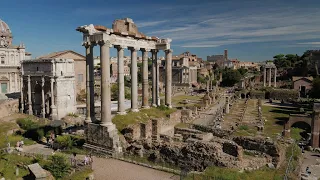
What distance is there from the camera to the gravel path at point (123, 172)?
1207 cm

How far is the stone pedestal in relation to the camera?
49.6 ft

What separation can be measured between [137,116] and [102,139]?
456 cm

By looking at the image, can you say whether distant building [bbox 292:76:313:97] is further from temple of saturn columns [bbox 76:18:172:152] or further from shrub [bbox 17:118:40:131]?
shrub [bbox 17:118:40:131]

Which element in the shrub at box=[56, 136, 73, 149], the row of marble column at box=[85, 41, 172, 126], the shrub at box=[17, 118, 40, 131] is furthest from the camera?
the shrub at box=[17, 118, 40, 131]

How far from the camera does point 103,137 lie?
51.0ft

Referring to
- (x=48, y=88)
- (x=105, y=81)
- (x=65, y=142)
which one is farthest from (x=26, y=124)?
(x=105, y=81)

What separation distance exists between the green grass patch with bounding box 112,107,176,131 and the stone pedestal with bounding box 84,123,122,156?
178cm

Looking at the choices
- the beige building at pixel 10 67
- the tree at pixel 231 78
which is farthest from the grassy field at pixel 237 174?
the tree at pixel 231 78

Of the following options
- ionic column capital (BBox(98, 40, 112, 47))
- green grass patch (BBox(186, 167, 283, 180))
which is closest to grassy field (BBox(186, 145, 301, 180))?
green grass patch (BBox(186, 167, 283, 180))

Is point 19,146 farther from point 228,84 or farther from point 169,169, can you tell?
point 228,84

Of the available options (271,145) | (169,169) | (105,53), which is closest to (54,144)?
(105,53)

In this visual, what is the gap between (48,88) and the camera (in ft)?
116

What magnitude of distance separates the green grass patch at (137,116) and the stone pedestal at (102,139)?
1.78 meters

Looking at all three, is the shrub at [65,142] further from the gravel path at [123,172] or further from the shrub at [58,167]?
the gravel path at [123,172]
